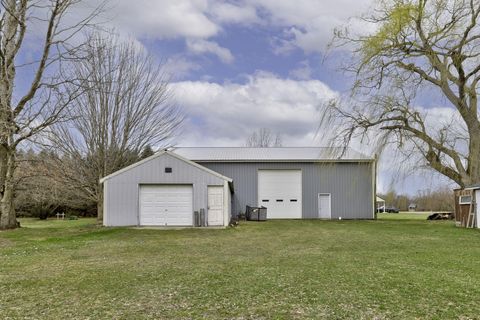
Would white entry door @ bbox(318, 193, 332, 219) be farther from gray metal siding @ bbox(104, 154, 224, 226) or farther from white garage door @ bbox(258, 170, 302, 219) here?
gray metal siding @ bbox(104, 154, 224, 226)

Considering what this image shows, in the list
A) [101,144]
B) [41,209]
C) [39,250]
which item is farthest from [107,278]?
[41,209]

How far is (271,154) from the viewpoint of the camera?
93.4 ft

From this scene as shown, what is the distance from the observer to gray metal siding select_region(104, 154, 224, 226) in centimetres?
1897

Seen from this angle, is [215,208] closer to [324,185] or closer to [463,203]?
[324,185]

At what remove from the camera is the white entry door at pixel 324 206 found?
A: 2655cm

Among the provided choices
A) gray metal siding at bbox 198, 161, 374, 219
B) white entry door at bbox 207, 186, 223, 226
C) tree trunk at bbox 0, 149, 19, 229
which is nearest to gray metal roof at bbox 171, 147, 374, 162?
gray metal siding at bbox 198, 161, 374, 219

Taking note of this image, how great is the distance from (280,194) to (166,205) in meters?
9.46

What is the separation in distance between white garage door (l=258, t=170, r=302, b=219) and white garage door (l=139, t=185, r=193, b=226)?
8.21 m

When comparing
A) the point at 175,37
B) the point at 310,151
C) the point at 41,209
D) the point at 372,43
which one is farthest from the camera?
the point at 41,209

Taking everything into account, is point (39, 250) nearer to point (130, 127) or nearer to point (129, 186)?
point (129, 186)

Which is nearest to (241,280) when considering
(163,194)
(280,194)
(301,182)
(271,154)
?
(163,194)

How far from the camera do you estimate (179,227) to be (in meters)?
18.7

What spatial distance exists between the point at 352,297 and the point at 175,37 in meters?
14.4

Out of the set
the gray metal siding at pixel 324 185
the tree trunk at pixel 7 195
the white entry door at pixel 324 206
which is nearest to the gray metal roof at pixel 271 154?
the gray metal siding at pixel 324 185
